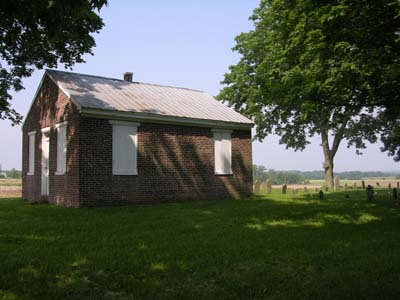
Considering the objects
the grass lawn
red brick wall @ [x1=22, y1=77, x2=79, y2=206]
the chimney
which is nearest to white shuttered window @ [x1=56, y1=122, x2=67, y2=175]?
red brick wall @ [x1=22, y1=77, x2=79, y2=206]

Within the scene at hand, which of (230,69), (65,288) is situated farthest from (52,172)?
(230,69)

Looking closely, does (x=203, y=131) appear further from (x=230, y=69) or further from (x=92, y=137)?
(x=230, y=69)

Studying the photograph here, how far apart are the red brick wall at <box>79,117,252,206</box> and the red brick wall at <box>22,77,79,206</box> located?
0.58 metres

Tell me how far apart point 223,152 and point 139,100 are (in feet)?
15.3

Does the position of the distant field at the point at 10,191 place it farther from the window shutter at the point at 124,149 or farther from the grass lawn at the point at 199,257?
the grass lawn at the point at 199,257

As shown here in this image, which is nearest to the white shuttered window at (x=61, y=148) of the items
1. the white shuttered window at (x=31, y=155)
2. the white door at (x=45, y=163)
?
the white door at (x=45, y=163)

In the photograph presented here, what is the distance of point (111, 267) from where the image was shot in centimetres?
637

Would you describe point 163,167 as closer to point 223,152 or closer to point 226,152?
point 223,152

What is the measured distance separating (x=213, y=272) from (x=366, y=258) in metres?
2.85

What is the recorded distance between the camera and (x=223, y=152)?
19734 millimetres

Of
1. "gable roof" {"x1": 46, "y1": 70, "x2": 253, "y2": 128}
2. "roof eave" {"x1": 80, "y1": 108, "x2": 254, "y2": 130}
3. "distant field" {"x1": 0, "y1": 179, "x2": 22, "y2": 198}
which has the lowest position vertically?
"distant field" {"x1": 0, "y1": 179, "x2": 22, "y2": 198}

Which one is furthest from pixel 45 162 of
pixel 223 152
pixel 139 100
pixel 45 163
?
pixel 223 152

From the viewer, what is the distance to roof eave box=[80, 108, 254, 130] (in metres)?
15.5

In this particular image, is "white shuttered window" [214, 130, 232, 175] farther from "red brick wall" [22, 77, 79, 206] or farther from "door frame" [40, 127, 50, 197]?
"door frame" [40, 127, 50, 197]
